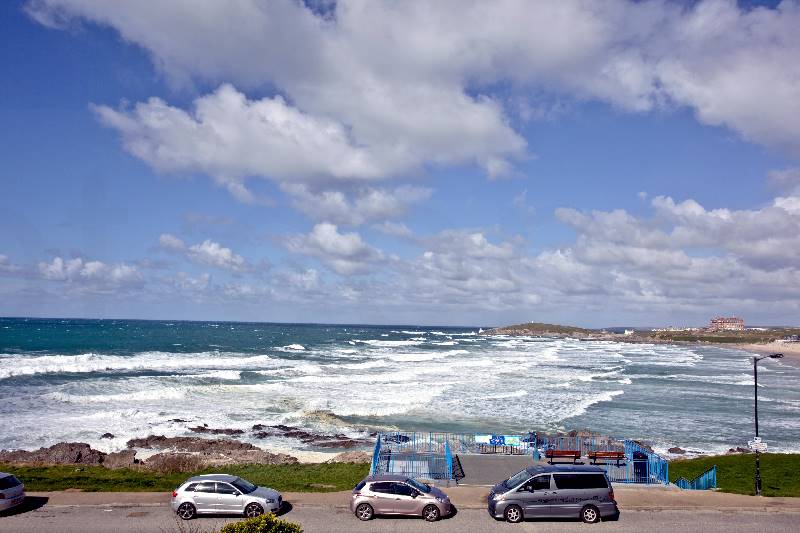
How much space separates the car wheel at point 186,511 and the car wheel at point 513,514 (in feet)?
30.0

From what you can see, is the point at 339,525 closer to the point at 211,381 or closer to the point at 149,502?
the point at 149,502

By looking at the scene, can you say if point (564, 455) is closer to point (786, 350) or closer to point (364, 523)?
point (364, 523)

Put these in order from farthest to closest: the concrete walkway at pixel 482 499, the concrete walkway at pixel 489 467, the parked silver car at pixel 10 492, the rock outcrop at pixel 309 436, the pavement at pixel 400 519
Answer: the rock outcrop at pixel 309 436 < the concrete walkway at pixel 489 467 < the concrete walkway at pixel 482 499 < the parked silver car at pixel 10 492 < the pavement at pixel 400 519

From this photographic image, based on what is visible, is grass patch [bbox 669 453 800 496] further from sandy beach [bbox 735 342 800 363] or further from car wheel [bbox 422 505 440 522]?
sandy beach [bbox 735 342 800 363]

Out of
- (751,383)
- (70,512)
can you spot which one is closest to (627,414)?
(751,383)

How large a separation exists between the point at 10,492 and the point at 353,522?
10.1 meters

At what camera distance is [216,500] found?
17.7 meters

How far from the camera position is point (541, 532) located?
1684cm

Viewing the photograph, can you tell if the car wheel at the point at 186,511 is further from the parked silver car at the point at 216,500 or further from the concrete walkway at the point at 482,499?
the concrete walkway at the point at 482,499

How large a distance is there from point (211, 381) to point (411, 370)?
24.5 meters

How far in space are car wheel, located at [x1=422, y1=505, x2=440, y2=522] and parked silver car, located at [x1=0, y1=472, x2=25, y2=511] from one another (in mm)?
12055

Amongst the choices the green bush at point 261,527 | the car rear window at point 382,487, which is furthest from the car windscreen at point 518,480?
the green bush at point 261,527

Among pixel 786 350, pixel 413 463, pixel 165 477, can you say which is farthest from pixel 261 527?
pixel 786 350

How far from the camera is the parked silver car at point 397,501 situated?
1766 cm
